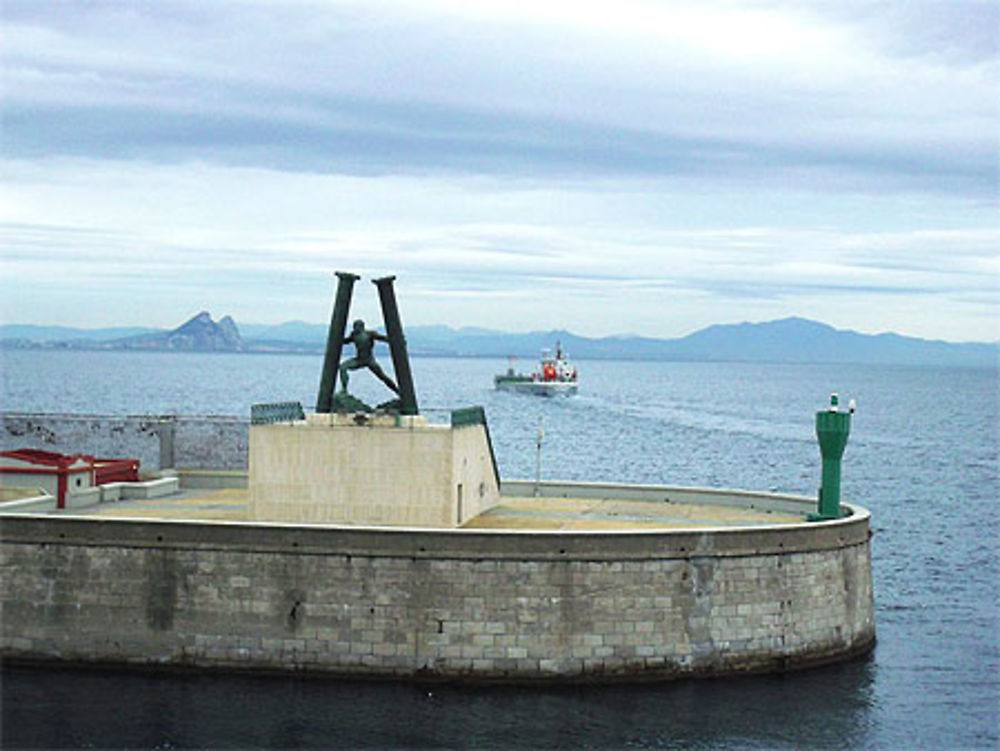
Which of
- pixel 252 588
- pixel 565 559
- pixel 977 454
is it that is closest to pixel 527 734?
pixel 565 559

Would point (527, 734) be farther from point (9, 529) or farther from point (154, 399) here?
point (154, 399)

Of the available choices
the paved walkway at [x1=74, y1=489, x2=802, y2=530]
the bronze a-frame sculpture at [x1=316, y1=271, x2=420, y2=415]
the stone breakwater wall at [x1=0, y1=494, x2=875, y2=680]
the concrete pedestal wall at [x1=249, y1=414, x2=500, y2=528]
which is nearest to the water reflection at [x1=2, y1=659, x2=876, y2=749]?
the stone breakwater wall at [x1=0, y1=494, x2=875, y2=680]

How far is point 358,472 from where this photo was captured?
144 ft

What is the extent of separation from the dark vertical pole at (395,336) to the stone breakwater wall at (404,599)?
24.4 ft

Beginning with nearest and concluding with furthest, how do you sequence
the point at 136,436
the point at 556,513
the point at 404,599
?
the point at 404,599 < the point at 556,513 < the point at 136,436

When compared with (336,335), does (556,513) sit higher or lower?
lower

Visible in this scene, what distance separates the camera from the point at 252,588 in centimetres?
4022

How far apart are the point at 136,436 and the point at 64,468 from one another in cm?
1627

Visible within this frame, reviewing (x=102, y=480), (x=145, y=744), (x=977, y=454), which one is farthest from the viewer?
(x=977, y=454)

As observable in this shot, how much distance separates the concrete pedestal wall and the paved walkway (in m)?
1.52

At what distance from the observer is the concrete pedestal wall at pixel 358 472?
4344 cm

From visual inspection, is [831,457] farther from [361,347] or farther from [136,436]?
[136,436]

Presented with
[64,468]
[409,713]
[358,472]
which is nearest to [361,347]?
[358,472]

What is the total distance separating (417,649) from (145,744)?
744 centimetres
